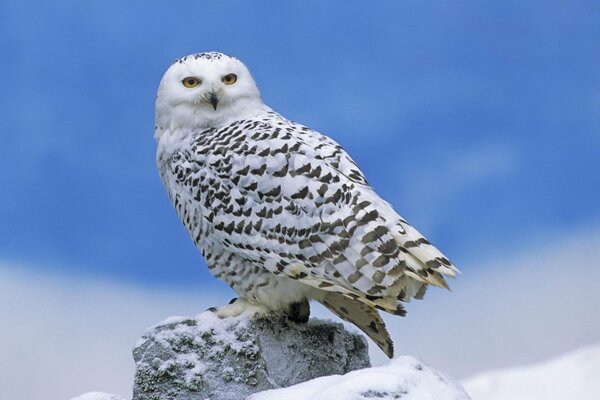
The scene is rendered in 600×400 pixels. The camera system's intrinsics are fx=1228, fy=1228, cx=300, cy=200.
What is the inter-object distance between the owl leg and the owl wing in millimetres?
379

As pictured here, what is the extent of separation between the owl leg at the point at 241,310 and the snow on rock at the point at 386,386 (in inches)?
38.0

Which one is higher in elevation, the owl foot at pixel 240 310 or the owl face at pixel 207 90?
the owl face at pixel 207 90

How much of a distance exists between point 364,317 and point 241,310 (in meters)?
0.79

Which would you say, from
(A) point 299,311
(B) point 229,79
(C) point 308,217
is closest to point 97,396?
(A) point 299,311

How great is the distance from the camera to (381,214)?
7.23 meters

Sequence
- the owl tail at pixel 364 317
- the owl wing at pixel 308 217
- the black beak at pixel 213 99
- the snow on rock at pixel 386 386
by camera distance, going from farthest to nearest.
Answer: the black beak at pixel 213 99 < the owl tail at pixel 364 317 < the owl wing at pixel 308 217 < the snow on rock at pixel 386 386

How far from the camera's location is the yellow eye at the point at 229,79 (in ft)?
25.9

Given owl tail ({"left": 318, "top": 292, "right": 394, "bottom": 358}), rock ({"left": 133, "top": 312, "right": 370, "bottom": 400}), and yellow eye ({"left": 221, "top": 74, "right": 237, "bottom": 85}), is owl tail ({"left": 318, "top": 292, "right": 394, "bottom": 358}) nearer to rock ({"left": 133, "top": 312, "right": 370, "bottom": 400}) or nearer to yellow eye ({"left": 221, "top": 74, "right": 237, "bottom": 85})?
rock ({"left": 133, "top": 312, "right": 370, "bottom": 400})

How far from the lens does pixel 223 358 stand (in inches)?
297

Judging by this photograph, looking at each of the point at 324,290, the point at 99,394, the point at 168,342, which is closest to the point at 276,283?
the point at 324,290

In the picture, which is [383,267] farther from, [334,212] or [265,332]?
[265,332]

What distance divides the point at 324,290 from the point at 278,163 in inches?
32.3

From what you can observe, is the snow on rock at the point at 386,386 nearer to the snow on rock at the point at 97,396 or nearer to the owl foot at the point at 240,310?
the owl foot at the point at 240,310

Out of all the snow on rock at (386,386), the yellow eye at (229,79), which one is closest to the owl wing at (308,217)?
the yellow eye at (229,79)
